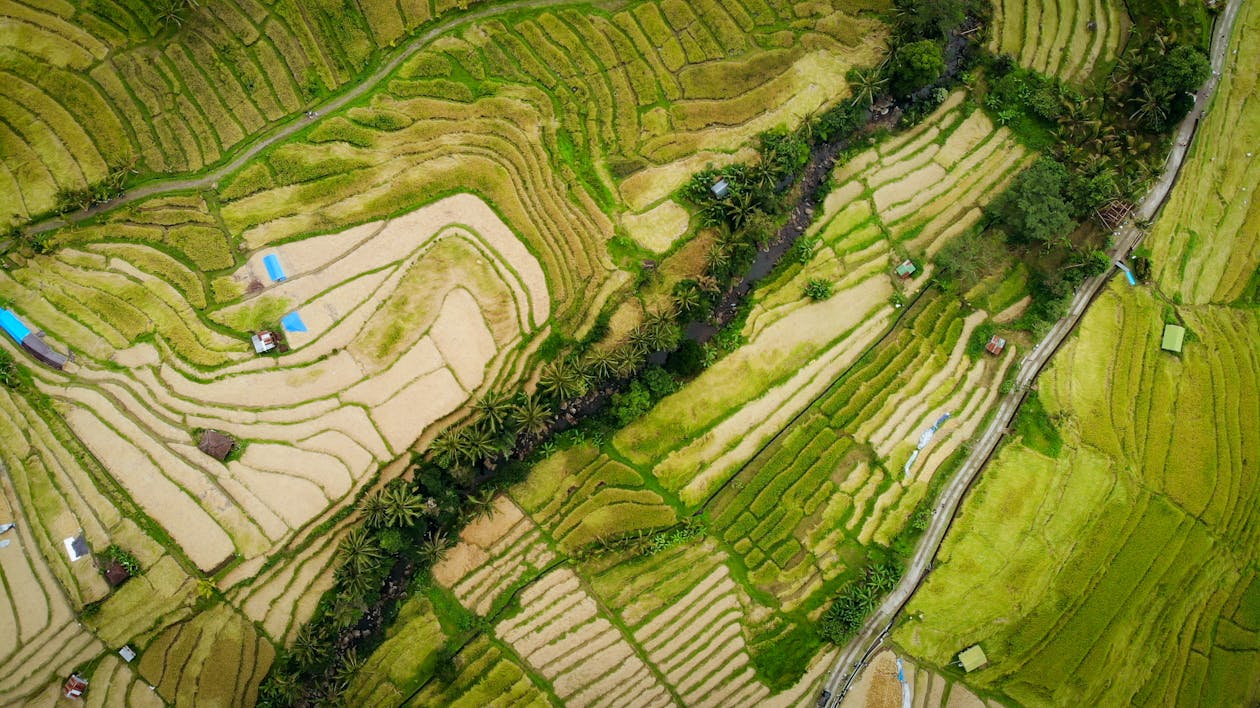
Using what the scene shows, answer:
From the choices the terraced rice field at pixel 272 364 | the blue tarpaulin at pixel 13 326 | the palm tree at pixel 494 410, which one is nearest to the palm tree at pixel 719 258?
the terraced rice field at pixel 272 364

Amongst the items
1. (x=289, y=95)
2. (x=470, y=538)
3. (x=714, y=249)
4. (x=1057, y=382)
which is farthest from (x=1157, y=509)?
(x=289, y=95)

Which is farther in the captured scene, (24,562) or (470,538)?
(470,538)

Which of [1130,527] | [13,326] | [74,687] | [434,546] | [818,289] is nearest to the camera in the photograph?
[74,687]

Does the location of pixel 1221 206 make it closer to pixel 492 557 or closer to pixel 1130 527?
pixel 1130 527

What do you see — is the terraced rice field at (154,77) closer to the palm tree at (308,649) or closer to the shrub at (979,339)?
the palm tree at (308,649)

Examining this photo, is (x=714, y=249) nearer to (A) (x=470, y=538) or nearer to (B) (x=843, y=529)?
(B) (x=843, y=529)

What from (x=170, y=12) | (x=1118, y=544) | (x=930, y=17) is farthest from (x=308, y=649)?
(x=930, y=17)
